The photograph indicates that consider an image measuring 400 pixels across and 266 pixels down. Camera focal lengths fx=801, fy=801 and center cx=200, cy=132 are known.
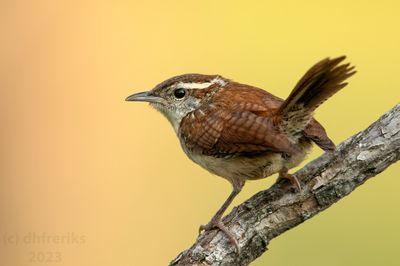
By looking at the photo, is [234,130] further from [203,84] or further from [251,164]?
[203,84]

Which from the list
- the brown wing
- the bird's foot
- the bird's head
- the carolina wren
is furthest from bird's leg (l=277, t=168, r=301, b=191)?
the bird's head

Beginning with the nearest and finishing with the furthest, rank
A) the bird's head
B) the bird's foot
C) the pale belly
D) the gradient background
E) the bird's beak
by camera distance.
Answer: the bird's foot
the pale belly
the bird's head
the bird's beak
the gradient background

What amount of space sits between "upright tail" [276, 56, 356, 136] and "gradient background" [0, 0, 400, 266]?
2.05 m

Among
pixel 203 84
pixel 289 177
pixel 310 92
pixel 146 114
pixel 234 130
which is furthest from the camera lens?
pixel 146 114

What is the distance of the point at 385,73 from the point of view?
7062 mm

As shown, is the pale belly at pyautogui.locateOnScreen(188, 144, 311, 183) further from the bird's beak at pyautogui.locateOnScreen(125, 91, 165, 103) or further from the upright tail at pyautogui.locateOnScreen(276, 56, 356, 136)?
the bird's beak at pyautogui.locateOnScreen(125, 91, 165, 103)

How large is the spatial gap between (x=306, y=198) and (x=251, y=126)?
47cm

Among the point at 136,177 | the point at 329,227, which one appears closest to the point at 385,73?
the point at 329,227

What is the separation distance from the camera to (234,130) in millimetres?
4297

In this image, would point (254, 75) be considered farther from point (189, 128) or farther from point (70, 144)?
point (189, 128)

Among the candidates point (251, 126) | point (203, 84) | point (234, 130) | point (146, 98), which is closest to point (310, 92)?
point (251, 126)

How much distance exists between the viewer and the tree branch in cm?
398

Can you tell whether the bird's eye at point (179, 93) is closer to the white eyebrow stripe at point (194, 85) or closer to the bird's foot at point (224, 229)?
the white eyebrow stripe at point (194, 85)

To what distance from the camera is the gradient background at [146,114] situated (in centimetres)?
632
